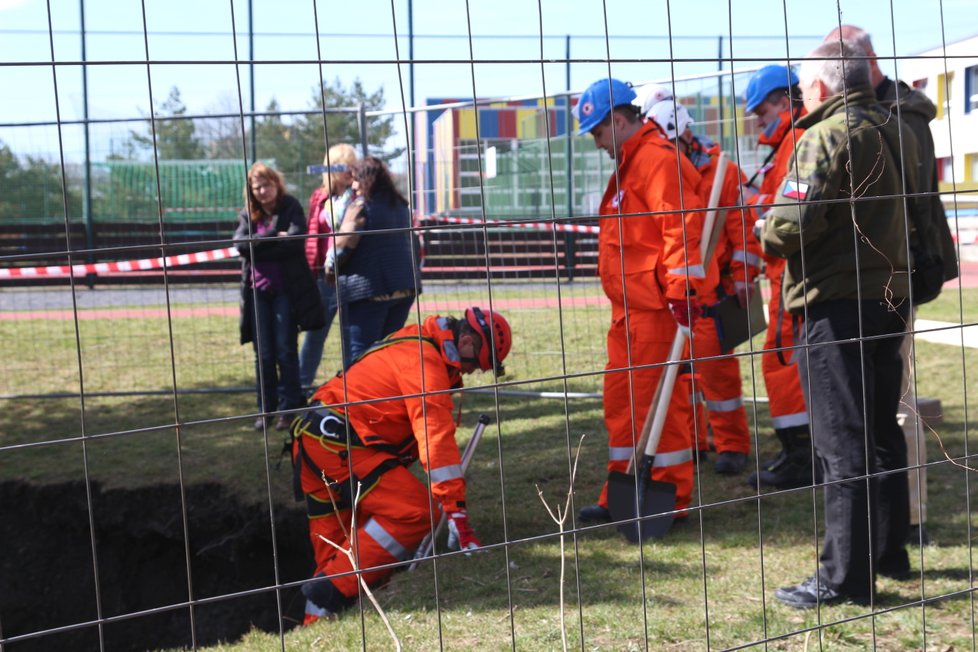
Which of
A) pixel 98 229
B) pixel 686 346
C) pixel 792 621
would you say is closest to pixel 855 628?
pixel 792 621

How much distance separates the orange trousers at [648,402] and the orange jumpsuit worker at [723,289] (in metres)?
0.39

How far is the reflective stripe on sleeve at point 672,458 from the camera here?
4.27 meters

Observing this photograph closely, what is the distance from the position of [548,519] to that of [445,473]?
102cm

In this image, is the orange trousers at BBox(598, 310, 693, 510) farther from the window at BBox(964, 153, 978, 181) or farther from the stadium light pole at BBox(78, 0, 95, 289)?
the stadium light pole at BBox(78, 0, 95, 289)

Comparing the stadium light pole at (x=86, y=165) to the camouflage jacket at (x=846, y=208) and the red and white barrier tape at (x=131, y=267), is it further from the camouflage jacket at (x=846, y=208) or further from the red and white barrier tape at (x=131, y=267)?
the camouflage jacket at (x=846, y=208)

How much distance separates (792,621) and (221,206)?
12330mm

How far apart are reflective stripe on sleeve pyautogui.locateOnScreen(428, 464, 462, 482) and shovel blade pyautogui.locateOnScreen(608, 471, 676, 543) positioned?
857mm

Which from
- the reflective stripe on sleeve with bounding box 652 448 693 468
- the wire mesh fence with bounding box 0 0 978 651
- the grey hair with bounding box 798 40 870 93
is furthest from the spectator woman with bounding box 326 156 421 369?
the grey hair with bounding box 798 40 870 93

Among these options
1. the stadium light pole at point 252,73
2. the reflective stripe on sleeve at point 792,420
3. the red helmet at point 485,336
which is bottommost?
the reflective stripe on sleeve at point 792,420

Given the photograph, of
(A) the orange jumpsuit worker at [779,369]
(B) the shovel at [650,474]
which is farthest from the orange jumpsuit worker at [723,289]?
(B) the shovel at [650,474]

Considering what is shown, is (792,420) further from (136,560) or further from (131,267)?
(131,267)

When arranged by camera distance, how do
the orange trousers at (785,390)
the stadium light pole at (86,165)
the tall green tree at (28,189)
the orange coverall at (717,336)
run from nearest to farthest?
the orange coverall at (717,336), the orange trousers at (785,390), the tall green tree at (28,189), the stadium light pole at (86,165)

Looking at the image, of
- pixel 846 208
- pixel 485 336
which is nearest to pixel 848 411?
pixel 846 208

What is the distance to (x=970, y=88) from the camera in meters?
3.43
